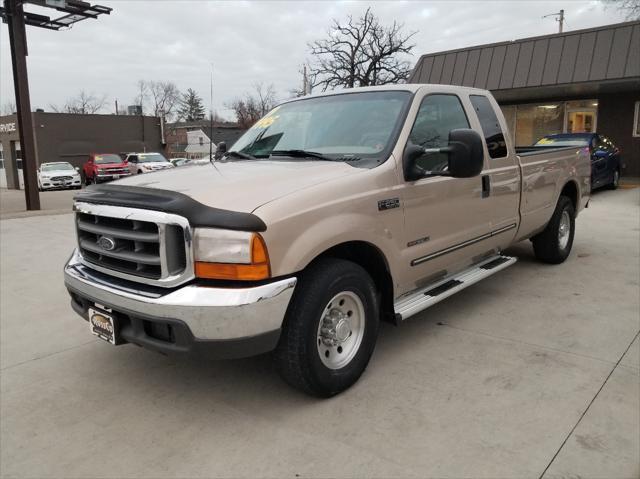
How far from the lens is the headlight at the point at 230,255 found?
2.55 m

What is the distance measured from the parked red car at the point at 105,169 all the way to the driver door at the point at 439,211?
24.1m

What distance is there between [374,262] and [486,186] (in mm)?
1549

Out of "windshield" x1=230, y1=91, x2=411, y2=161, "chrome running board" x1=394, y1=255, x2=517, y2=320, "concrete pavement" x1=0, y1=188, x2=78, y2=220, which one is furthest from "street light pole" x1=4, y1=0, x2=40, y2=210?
"chrome running board" x1=394, y1=255, x2=517, y2=320

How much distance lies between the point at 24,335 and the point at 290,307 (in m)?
2.89

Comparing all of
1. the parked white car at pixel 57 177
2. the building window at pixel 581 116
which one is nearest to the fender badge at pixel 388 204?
the building window at pixel 581 116

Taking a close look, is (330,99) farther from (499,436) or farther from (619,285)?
(619,285)

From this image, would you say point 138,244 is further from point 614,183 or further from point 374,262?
point 614,183

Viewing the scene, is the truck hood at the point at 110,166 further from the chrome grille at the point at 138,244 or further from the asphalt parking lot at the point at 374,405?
the chrome grille at the point at 138,244

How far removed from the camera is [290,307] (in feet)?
9.30

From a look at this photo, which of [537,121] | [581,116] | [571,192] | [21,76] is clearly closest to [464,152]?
[571,192]

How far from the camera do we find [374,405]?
3.06 meters

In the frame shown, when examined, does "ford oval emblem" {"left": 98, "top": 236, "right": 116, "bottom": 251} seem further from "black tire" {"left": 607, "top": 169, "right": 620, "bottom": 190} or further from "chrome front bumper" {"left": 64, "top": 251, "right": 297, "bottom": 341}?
"black tire" {"left": 607, "top": 169, "right": 620, "bottom": 190}

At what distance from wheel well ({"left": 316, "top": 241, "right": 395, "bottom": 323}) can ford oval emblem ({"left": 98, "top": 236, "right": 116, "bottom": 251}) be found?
1.27m

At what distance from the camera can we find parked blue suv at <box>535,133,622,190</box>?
12.8 m
